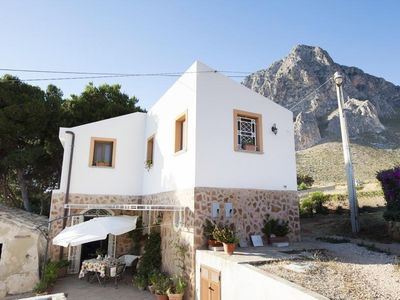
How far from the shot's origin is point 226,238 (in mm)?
8547

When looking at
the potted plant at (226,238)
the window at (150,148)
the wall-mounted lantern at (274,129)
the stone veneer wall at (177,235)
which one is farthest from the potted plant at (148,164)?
the wall-mounted lantern at (274,129)

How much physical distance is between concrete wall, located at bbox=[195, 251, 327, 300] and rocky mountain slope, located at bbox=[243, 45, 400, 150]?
5325 cm

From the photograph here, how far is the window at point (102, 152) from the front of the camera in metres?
14.7

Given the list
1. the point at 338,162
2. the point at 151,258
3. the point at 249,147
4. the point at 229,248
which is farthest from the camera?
the point at 338,162

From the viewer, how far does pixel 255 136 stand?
11211 millimetres

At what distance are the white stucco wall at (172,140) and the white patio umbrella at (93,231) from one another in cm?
214

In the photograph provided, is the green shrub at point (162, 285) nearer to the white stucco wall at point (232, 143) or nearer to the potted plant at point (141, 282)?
the potted plant at point (141, 282)

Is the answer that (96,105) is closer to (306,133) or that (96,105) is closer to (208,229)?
(208,229)

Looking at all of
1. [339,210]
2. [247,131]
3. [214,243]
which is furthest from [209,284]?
[339,210]

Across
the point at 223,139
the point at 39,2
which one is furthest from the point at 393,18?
Answer: the point at 39,2

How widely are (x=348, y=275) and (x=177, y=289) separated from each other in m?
5.49

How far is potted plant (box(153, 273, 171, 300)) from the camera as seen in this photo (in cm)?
949

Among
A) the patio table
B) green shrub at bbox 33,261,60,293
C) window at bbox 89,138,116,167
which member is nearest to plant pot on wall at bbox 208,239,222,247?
the patio table

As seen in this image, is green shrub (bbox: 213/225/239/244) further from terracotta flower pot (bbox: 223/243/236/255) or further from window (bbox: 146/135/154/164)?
window (bbox: 146/135/154/164)
